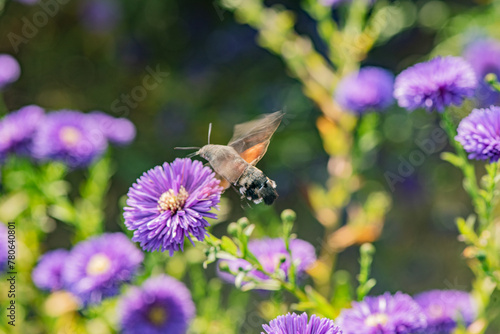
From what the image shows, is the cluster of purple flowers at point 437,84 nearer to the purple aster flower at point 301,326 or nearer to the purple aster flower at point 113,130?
the purple aster flower at point 301,326

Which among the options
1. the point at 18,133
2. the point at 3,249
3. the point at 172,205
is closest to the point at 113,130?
the point at 18,133

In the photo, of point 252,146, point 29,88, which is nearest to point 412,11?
point 252,146

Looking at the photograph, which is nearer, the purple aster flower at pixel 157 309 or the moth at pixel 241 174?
the moth at pixel 241 174

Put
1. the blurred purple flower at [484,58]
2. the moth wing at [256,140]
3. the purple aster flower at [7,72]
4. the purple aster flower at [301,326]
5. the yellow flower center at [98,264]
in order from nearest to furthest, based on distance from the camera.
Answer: the purple aster flower at [301,326] → the moth wing at [256,140] → the yellow flower center at [98,264] → the blurred purple flower at [484,58] → the purple aster flower at [7,72]

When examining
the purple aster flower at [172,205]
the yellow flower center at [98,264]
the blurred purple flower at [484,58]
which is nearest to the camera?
the purple aster flower at [172,205]

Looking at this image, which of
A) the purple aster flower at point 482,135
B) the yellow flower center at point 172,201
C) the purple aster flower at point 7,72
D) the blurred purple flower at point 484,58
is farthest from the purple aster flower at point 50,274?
the blurred purple flower at point 484,58

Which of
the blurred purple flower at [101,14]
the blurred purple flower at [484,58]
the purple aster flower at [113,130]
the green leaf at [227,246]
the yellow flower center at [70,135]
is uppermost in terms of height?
the green leaf at [227,246]

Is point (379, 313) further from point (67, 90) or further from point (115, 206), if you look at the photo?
point (67, 90)
